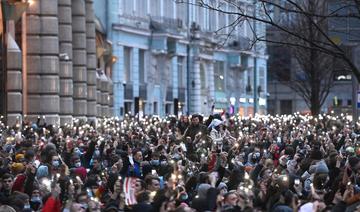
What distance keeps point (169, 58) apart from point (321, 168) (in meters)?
64.8

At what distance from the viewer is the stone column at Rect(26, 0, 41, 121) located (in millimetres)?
52000

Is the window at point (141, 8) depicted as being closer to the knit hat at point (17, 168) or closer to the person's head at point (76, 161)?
the person's head at point (76, 161)

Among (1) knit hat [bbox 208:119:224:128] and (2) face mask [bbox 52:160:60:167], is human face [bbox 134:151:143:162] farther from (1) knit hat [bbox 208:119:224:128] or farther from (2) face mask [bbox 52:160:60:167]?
(1) knit hat [bbox 208:119:224:128]

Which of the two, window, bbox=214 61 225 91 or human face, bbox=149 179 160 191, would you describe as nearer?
human face, bbox=149 179 160 191

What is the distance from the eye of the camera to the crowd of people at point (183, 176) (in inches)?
692

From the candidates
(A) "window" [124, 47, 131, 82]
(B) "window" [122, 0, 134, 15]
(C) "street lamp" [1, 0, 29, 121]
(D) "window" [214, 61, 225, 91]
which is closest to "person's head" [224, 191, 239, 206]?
(C) "street lamp" [1, 0, 29, 121]

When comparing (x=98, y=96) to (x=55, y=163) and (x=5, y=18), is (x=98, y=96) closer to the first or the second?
(x=5, y=18)

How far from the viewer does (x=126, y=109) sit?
79.8 metres

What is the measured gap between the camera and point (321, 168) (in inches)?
901

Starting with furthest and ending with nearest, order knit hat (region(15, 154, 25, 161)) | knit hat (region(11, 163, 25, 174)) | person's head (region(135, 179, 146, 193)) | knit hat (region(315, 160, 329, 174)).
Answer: knit hat (region(15, 154, 25, 161))
knit hat (region(11, 163, 25, 174))
knit hat (region(315, 160, 329, 174))
person's head (region(135, 179, 146, 193))

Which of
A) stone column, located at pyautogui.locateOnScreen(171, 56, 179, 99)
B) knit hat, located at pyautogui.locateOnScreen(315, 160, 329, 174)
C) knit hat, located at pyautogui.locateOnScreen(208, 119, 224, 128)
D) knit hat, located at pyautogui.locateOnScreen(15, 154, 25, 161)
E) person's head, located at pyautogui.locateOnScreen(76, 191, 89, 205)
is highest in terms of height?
stone column, located at pyautogui.locateOnScreen(171, 56, 179, 99)

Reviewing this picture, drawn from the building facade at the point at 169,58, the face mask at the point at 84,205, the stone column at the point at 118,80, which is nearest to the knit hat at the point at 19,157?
the face mask at the point at 84,205

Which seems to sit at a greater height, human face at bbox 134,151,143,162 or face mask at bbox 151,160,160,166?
human face at bbox 134,151,143,162

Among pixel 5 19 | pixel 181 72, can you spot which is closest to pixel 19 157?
pixel 5 19
